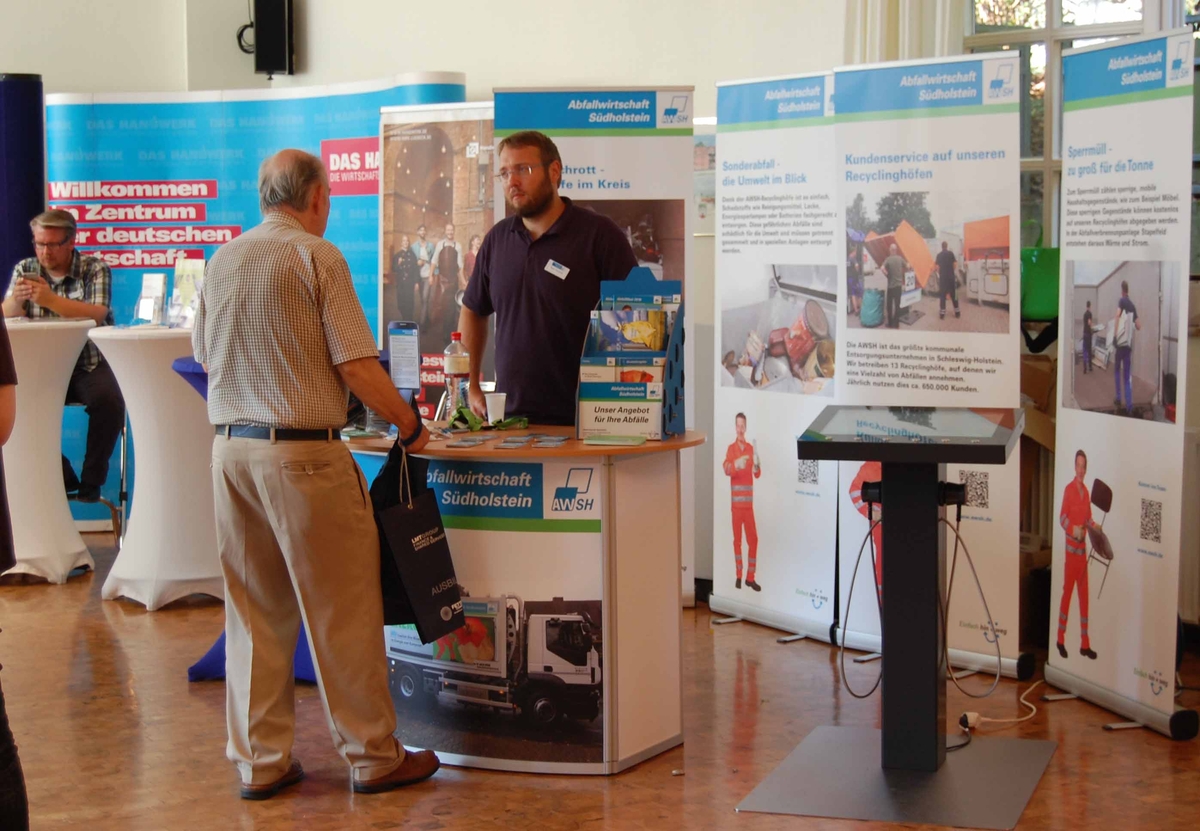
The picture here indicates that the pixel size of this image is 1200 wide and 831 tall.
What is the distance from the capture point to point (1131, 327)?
13.4 ft

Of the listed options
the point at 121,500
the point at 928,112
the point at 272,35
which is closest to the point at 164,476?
the point at 121,500

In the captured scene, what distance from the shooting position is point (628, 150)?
17.7 feet

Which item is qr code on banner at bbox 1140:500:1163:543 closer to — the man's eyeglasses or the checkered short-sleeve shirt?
the man's eyeglasses

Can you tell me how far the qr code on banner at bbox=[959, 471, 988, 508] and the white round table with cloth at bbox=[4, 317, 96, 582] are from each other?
3.94 meters

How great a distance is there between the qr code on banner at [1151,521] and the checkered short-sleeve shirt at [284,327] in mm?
2363

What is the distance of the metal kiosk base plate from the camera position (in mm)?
3398

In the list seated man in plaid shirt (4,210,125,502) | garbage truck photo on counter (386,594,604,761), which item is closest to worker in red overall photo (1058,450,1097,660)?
garbage truck photo on counter (386,594,604,761)

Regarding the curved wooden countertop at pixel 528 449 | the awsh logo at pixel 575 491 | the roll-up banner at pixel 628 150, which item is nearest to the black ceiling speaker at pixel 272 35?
the roll-up banner at pixel 628 150

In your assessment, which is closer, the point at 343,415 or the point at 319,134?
the point at 343,415

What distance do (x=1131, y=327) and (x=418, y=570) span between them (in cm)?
228

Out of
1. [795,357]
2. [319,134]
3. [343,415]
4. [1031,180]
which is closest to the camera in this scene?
[343,415]

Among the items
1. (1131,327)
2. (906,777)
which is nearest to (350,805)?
(906,777)

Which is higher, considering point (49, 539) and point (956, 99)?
point (956, 99)

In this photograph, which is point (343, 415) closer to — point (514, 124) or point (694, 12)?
point (514, 124)
